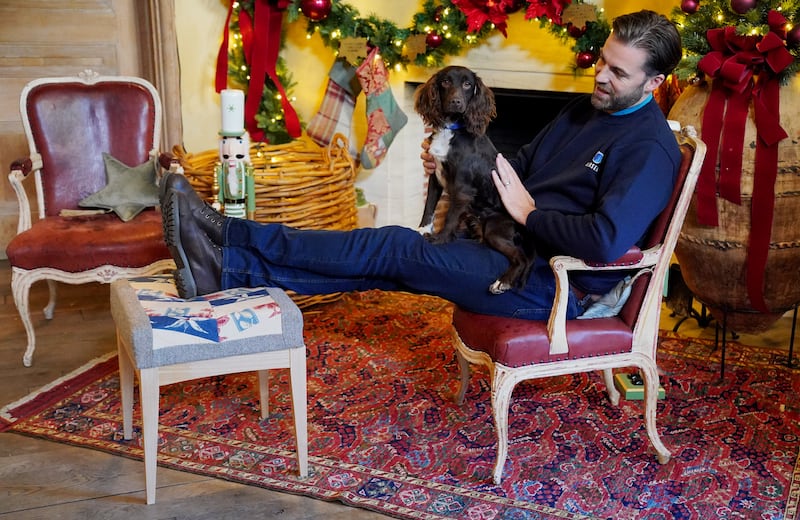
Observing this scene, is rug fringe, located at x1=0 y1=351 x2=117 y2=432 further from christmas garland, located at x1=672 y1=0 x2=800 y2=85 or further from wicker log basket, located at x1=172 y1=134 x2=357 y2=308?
christmas garland, located at x1=672 y1=0 x2=800 y2=85

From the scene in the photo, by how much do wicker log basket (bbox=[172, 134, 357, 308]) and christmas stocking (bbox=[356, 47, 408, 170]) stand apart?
637 millimetres

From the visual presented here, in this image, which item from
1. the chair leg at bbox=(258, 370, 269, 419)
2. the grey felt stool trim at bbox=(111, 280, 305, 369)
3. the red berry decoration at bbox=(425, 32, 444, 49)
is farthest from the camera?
the red berry decoration at bbox=(425, 32, 444, 49)

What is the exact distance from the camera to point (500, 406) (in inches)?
78.7

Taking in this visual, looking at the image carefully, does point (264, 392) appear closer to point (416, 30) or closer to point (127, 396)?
point (127, 396)

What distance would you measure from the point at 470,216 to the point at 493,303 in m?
0.35

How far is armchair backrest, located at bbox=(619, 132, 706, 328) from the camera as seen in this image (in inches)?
77.7

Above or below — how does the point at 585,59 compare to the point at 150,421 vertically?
above

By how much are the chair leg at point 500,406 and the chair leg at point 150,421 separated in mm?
819

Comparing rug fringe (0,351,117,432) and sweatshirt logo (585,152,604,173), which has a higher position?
sweatshirt logo (585,152,604,173)

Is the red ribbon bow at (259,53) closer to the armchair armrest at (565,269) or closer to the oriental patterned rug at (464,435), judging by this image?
the oriental patterned rug at (464,435)

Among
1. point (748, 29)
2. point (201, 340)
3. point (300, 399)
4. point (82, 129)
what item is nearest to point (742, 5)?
point (748, 29)

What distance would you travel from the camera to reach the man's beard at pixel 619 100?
6.77 feet

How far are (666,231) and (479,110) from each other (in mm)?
650

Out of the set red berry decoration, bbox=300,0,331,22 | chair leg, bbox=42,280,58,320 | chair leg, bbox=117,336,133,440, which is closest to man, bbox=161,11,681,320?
chair leg, bbox=117,336,133,440
